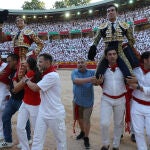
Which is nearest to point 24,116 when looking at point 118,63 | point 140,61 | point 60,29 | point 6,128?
point 6,128

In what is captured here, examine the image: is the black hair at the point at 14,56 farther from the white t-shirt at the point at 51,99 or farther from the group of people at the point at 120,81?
the white t-shirt at the point at 51,99

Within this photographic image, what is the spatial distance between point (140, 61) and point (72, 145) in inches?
77.0

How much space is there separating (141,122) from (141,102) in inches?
10.8

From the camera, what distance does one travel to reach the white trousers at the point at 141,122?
3752 millimetres

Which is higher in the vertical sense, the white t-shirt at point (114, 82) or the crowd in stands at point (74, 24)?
the crowd in stands at point (74, 24)

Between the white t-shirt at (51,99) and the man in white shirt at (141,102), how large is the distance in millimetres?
986

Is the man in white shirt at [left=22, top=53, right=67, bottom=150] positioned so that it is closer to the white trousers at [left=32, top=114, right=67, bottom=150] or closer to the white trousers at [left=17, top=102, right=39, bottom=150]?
the white trousers at [left=32, top=114, right=67, bottom=150]

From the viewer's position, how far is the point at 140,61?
4191 millimetres

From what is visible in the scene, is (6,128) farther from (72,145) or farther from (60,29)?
(60,29)

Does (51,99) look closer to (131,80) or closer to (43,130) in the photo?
(43,130)

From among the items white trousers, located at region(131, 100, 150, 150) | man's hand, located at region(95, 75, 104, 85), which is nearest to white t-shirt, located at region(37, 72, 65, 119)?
man's hand, located at region(95, 75, 104, 85)

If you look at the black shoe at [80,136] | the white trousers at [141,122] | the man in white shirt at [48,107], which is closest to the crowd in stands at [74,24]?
the black shoe at [80,136]

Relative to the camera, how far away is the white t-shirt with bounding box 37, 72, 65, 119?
364cm

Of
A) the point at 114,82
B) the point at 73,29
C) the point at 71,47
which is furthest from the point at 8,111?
the point at 73,29
